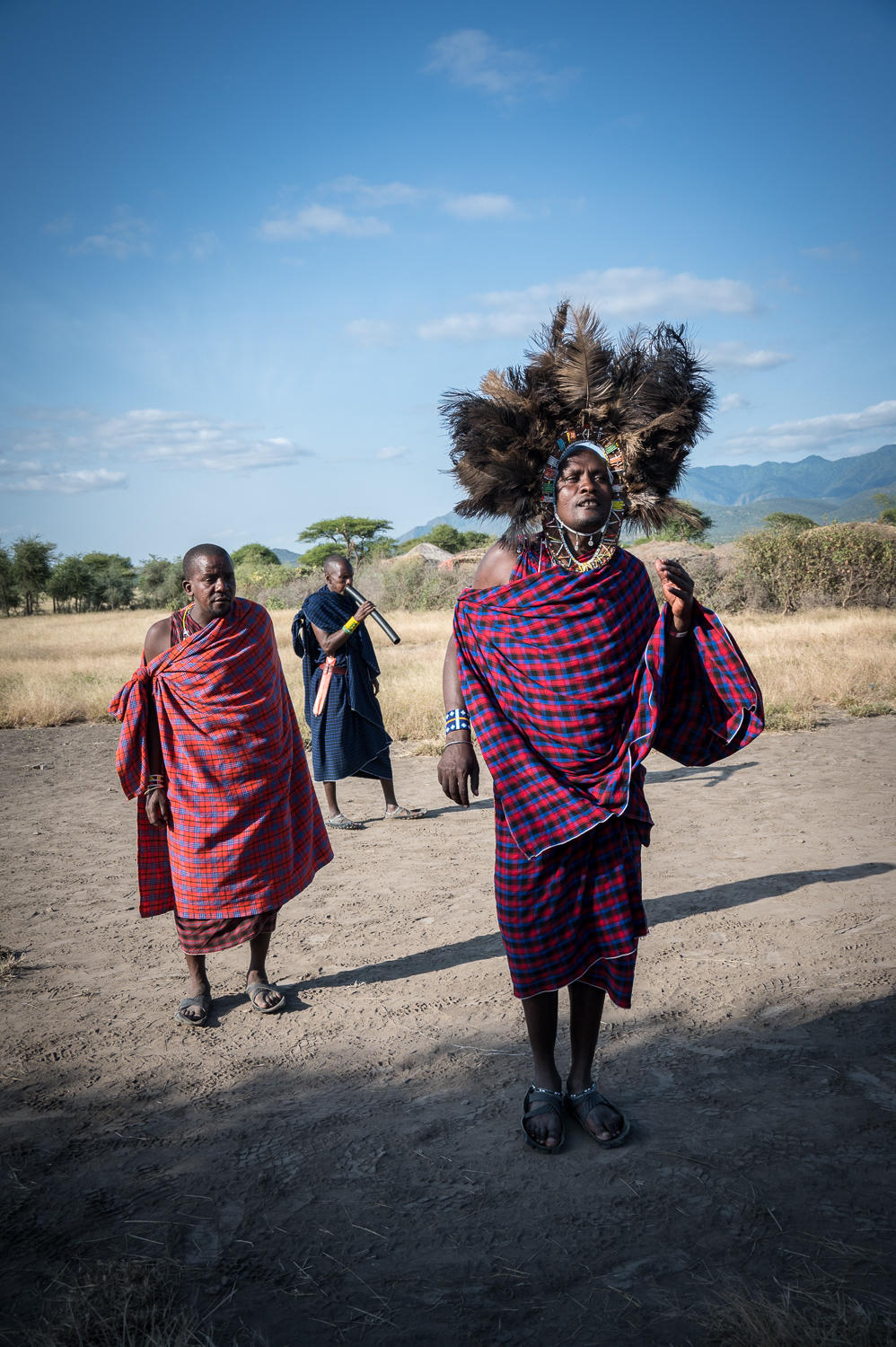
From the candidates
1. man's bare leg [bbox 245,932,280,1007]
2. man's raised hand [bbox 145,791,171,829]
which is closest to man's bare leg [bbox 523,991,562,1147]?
man's bare leg [bbox 245,932,280,1007]

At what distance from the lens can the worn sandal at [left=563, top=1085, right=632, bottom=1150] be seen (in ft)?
7.57

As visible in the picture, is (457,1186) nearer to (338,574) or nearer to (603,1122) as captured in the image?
(603,1122)

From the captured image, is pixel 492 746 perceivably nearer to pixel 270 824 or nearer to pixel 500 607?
pixel 500 607

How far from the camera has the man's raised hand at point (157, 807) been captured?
323cm

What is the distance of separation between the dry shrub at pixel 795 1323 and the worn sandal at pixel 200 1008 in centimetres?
212

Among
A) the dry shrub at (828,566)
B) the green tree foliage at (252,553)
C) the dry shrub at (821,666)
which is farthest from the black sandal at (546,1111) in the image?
the green tree foliage at (252,553)

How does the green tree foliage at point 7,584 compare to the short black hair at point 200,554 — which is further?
the green tree foliage at point 7,584

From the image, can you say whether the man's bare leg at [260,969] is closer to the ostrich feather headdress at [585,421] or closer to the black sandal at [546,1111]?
the black sandal at [546,1111]

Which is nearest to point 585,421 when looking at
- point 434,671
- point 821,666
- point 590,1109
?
point 590,1109

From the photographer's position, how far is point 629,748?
90.6 inches

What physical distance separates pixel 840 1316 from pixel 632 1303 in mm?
408

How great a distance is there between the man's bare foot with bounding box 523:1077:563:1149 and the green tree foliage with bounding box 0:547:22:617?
4085 cm

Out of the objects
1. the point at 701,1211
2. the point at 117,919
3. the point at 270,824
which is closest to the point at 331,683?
the point at 117,919

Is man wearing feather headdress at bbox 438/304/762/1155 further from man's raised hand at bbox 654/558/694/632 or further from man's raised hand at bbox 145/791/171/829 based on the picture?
man's raised hand at bbox 145/791/171/829
